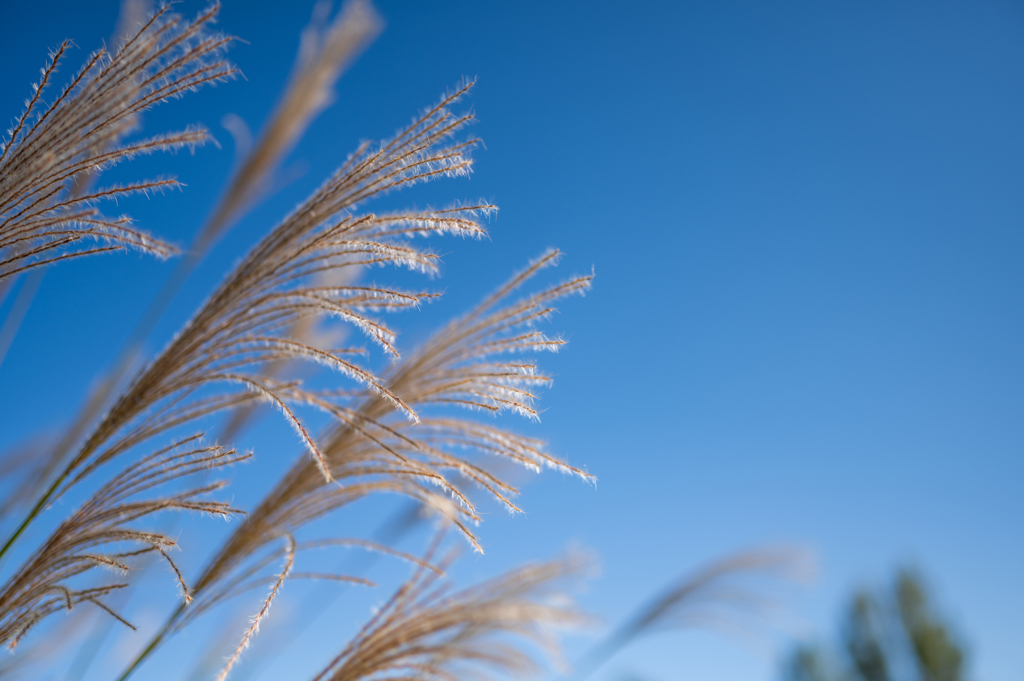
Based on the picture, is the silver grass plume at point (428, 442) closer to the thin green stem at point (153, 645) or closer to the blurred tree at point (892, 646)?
the thin green stem at point (153, 645)

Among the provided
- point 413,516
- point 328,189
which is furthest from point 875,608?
point 328,189

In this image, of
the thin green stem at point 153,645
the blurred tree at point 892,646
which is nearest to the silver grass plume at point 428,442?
the thin green stem at point 153,645

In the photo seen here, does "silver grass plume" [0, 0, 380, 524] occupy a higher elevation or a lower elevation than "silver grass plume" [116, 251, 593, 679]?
higher

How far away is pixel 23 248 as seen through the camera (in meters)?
0.90

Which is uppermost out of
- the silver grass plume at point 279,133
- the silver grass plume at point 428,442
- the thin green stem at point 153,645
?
the silver grass plume at point 279,133

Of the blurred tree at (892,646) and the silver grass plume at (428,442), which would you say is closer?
the silver grass plume at (428,442)

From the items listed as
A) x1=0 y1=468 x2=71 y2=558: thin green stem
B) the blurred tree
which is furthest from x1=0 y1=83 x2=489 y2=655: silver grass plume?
the blurred tree

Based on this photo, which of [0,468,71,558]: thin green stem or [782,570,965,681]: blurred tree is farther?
[782,570,965,681]: blurred tree

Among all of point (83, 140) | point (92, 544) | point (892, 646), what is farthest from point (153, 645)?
point (892, 646)

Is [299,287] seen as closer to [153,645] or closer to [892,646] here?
[153,645]

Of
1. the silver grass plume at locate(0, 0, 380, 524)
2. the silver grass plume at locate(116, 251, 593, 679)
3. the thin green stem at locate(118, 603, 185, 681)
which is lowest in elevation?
the thin green stem at locate(118, 603, 185, 681)

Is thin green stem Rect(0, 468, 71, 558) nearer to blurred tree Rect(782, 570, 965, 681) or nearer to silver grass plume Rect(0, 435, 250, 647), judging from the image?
silver grass plume Rect(0, 435, 250, 647)

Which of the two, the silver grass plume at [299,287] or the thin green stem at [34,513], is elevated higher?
the silver grass plume at [299,287]

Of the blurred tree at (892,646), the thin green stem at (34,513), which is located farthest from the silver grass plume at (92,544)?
the blurred tree at (892,646)
